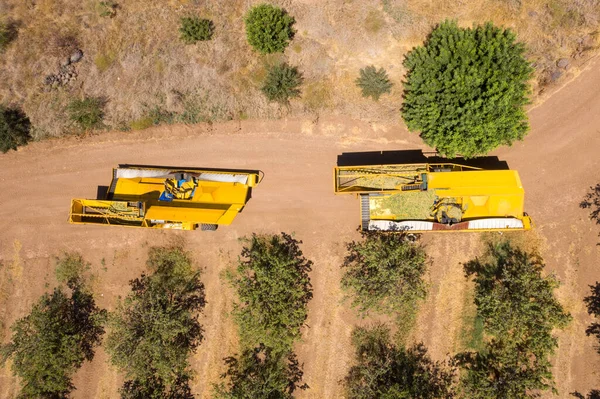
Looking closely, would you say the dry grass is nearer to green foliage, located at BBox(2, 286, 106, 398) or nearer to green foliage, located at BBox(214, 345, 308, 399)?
green foliage, located at BBox(2, 286, 106, 398)

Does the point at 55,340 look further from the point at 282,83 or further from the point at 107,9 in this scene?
the point at 107,9

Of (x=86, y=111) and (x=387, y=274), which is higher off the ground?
(x=86, y=111)

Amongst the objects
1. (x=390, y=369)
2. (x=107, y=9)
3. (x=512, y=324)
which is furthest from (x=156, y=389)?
(x=107, y=9)

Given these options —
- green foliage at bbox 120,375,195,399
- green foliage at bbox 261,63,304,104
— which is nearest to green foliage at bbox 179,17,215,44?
green foliage at bbox 261,63,304,104

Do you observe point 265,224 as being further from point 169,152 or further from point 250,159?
point 169,152

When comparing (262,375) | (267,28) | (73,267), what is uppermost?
(267,28)

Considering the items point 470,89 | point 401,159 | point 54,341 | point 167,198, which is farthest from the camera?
point 401,159

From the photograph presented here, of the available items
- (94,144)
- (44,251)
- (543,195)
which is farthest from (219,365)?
(543,195)

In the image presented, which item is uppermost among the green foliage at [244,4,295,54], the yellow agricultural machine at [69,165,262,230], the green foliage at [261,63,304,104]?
the green foliage at [244,4,295,54]
